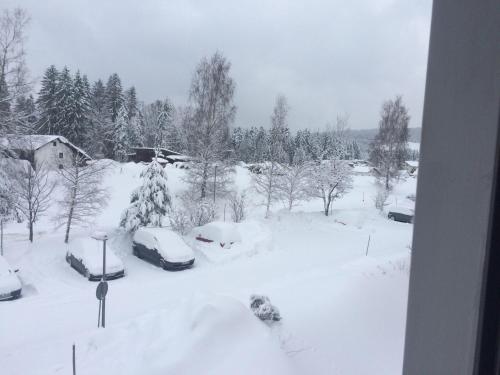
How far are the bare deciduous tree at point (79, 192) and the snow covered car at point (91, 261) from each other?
4.67 feet

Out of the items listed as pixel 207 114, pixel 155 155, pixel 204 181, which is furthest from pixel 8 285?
pixel 207 114

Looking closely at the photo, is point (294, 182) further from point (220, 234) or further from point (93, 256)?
point (93, 256)

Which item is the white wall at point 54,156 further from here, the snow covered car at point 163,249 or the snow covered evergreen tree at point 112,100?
the snow covered car at point 163,249

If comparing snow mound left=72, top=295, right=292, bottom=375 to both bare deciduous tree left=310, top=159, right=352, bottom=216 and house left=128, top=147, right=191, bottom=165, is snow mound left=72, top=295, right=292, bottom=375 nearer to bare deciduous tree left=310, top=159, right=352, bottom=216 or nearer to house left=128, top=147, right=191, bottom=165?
house left=128, top=147, right=191, bottom=165

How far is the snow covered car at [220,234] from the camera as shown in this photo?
684 cm

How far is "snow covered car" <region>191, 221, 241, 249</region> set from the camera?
22.4 feet

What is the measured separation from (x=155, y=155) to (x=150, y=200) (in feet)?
4.01

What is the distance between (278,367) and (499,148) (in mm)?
1624

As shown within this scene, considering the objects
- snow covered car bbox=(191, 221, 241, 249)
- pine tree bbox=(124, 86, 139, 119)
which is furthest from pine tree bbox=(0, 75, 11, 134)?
snow covered car bbox=(191, 221, 241, 249)

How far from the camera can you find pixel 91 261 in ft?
17.1

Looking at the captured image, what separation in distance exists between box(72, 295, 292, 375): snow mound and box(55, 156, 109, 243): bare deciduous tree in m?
5.31

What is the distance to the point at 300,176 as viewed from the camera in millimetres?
10852

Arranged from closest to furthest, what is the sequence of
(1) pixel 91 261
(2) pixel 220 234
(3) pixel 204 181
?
(1) pixel 91 261, (2) pixel 220 234, (3) pixel 204 181

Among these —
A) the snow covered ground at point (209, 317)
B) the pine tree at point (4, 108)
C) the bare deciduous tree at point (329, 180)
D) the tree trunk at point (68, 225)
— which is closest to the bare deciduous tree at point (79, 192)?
the tree trunk at point (68, 225)
